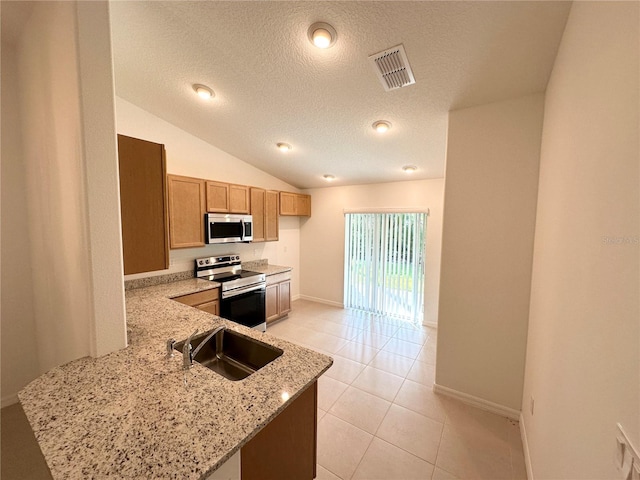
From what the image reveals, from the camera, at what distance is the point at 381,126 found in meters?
2.53

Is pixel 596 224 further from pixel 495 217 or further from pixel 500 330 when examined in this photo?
pixel 500 330

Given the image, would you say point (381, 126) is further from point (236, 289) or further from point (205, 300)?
point (205, 300)

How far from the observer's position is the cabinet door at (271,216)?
13.5 ft

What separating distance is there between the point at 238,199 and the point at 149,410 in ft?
9.87

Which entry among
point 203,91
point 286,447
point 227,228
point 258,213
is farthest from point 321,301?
point 203,91

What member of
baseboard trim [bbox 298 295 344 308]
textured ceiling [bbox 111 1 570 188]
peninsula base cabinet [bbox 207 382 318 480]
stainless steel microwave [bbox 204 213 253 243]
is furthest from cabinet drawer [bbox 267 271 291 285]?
peninsula base cabinet [bbox 207 382 318 480]

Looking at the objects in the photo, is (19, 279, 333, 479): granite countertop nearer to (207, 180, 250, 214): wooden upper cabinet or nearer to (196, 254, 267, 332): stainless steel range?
(196, 254, 267, 332): stainless steel range

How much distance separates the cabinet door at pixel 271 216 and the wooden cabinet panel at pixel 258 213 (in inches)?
2.4

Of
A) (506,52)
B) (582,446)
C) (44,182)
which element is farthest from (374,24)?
(44,182)

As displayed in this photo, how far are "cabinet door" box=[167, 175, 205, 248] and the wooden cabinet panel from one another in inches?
33.7

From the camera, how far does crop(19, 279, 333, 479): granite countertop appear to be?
2.43ft

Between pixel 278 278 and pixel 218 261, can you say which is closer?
pixel 218 261

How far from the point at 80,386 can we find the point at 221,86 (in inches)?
94.2

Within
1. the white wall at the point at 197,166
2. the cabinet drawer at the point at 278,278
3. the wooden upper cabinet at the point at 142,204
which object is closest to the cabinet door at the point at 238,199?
the white wall at the point at 197,166
